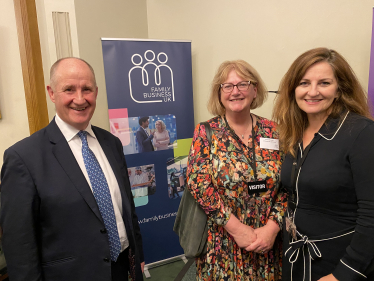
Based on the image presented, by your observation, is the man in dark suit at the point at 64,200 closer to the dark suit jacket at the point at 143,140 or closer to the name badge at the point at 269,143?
the name badge at the point at 269,143

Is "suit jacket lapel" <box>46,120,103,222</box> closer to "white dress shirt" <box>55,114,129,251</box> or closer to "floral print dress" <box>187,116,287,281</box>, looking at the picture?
"white dress shirt" <box>55,114,129,251</box>

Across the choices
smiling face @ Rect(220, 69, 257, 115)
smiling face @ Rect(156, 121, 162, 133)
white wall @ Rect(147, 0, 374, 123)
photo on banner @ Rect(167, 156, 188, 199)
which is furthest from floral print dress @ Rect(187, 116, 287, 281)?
photo on banner @ Rect(167, 156, 188, 199)

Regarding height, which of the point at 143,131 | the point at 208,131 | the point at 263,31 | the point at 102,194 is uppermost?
the point at 263,31

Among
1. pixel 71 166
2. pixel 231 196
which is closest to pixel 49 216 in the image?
pixel 71 166

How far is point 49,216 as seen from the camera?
41.8 inches

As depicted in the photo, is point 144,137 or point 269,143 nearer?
point 269,143

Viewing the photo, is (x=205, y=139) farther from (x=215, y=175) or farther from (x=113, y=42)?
(x=113, y=42)

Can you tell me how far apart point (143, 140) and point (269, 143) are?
1420 millimetres

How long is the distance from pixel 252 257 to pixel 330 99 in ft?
3.28

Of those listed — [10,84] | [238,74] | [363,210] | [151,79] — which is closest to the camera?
[363,210]

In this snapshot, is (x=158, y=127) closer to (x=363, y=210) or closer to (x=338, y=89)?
(x=338, y=89)

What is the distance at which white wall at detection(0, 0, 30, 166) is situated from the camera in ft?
7.52

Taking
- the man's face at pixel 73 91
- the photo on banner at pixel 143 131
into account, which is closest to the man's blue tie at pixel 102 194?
the man's face at pixel 73 91

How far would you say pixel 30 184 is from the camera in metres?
1.01
